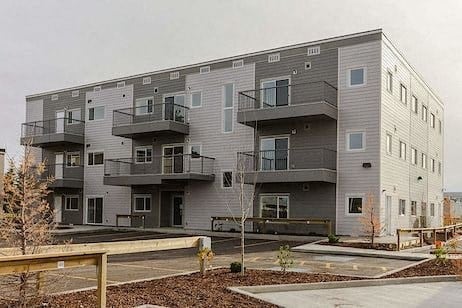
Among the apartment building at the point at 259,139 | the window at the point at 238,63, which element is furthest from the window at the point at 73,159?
the window at the point at 238,63

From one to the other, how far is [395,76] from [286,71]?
19.7 feet

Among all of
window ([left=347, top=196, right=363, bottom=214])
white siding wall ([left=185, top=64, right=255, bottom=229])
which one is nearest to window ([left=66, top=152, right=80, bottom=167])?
white siding wall ([left=185, top=64, right=255, bottom=229])

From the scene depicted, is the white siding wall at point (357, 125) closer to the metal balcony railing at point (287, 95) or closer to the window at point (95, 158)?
the metal balcony railing at point (287, 95)

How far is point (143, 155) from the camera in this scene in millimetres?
34031

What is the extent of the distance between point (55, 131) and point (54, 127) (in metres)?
0.36

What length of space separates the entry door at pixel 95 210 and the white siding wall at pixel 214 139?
7699mm

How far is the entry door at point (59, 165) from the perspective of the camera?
38281 mm

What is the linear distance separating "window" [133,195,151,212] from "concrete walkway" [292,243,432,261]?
15.7 m

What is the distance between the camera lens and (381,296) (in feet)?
31.4

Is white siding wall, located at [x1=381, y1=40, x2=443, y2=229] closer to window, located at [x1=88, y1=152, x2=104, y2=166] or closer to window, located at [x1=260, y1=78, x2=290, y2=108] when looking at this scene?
window, located at [x1=260, y1=78, x2=290, y2=108]

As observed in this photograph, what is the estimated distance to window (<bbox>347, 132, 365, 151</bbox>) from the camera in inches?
1021

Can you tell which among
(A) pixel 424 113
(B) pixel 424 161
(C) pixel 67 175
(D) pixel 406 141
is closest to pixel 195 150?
(C) pixel 67 175

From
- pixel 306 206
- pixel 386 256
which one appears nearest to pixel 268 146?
pixel 306 206

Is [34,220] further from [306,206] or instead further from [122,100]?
[122,100]
